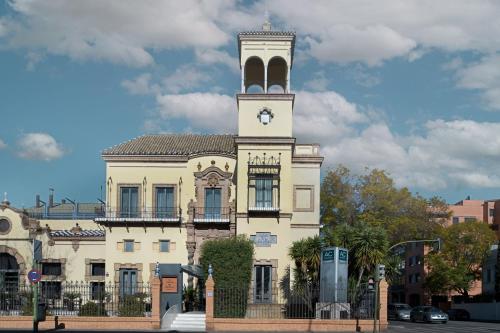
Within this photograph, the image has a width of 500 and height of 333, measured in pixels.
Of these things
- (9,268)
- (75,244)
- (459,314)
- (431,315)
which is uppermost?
(75,244)

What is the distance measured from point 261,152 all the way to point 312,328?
14.5 metres

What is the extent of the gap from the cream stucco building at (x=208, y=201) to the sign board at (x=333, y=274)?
6662mm

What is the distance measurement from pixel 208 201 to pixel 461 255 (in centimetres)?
3522

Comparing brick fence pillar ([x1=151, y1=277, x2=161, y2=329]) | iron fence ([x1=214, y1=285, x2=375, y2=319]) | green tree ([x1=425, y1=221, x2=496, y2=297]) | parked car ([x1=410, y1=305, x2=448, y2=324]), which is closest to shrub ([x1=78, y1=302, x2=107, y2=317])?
brick fence pillar ([x1=151, y1=277, x2=161, y2=329])

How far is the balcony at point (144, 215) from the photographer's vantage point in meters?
48.8

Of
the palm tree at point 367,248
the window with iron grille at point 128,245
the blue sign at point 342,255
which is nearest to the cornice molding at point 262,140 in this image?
the palm tree at point 367,248

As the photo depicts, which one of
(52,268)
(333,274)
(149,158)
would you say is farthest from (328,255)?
(52,268)

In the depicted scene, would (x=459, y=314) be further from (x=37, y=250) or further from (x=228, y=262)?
(x=37, y=250)

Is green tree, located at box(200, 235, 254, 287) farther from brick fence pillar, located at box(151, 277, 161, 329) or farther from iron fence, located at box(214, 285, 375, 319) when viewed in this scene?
brick fence pillar, located at box(151, 277, 161, 329)

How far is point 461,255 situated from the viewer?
74750mm

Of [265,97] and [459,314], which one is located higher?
[265,97]

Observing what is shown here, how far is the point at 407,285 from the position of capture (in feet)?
326

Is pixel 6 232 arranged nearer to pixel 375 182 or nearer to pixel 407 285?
pixel 375 182

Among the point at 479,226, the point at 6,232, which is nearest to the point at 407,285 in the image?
the point at 479,226
